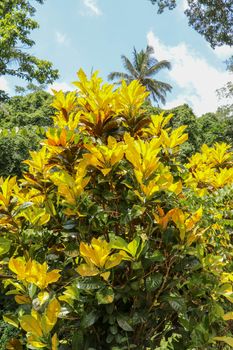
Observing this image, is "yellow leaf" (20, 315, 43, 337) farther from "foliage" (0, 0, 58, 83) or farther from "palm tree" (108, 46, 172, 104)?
"palm tree" (108, 46, 172, 104)

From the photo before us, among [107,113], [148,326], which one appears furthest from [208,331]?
[107,113]

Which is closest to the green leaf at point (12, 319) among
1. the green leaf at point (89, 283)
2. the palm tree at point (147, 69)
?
the green leaf at point (89, 283)

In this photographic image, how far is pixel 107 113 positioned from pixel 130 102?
158 mm

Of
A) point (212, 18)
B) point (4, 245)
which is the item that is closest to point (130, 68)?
point (212, 18)

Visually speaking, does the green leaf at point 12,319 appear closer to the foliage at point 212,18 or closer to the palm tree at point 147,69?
the foliage at point 212,18

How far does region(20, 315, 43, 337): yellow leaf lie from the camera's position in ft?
4.01

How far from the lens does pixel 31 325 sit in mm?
1227

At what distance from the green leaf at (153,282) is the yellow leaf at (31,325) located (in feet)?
1.28

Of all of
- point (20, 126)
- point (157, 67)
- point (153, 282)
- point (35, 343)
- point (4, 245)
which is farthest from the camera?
point (157, 67)

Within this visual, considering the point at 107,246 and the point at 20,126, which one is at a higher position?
the point at 20,126

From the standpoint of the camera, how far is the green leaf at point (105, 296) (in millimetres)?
1212

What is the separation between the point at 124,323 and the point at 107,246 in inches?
11.0

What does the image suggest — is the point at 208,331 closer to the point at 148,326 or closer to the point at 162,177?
the point at 148,326

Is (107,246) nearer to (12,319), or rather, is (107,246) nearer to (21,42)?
(12,319)
